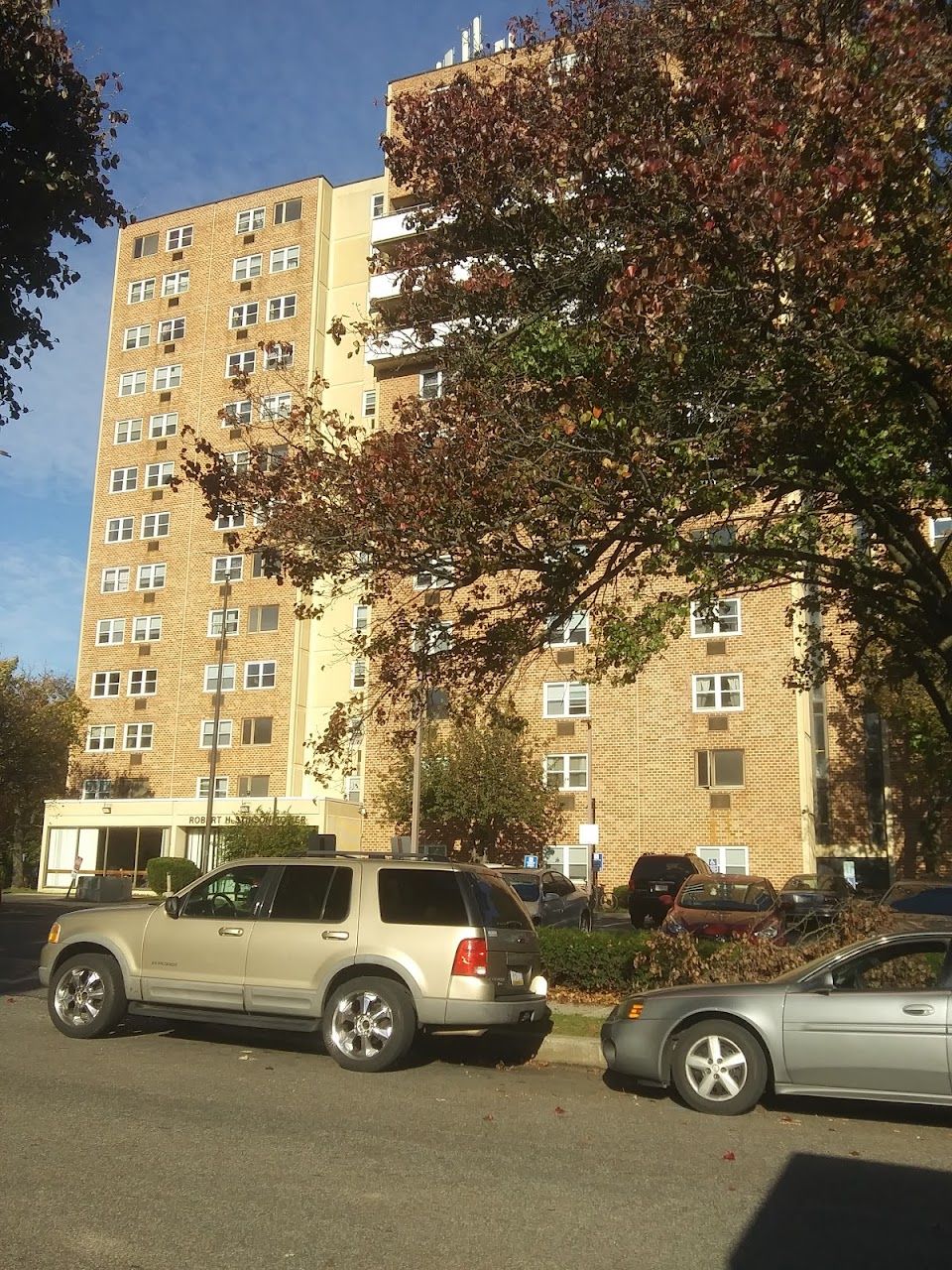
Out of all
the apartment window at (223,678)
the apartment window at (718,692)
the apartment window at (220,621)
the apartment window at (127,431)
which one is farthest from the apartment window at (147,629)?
the apartment window at (718,692)

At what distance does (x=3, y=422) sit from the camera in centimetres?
1288

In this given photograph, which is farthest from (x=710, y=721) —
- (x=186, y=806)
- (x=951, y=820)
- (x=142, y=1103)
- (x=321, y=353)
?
(x=142, y=1103)

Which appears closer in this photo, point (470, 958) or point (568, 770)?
point (470, 958)

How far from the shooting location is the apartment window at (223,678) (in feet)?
155

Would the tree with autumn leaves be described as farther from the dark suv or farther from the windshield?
the dark suv

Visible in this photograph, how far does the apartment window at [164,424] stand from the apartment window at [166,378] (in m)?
1.33

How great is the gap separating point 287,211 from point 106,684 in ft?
76.1

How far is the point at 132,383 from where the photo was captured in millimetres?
53062

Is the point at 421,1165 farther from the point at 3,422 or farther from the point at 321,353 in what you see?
the point at 321,353

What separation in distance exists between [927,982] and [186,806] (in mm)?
40178

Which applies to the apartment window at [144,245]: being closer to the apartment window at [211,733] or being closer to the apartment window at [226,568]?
the apartment window at [226,568]

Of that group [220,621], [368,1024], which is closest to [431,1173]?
[368,1024]

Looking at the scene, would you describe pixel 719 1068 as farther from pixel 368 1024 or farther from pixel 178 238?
pixel 178 238

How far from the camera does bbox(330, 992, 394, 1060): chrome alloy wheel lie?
9.04 metres
